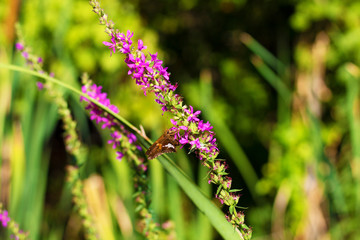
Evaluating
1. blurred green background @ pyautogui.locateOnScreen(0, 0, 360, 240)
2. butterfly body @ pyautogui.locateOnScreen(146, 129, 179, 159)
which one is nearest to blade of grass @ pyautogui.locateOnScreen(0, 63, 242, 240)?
butterfly body @ pyautogui.locateOnScreen(146, 129, 179, 159)

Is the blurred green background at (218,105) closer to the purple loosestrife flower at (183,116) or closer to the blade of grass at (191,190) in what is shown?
the blade of grass at (191,190)

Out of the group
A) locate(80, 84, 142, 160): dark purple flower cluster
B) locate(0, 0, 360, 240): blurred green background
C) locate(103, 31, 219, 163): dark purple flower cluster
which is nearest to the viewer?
locate(103, 31, 219, 163): dark purple flower cluster

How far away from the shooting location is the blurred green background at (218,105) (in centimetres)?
206

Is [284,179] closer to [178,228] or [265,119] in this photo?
[265,119]

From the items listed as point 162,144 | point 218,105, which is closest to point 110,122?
point 162,144

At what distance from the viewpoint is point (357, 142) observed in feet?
6.10

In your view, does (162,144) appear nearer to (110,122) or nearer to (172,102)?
(172,102)

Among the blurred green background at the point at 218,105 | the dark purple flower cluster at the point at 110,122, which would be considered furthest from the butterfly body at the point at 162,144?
the blurred green background at the point at 218,105

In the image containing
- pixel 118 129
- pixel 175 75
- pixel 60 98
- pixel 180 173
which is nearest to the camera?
pixel 180 173

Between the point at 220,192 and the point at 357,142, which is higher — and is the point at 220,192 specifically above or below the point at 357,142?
below

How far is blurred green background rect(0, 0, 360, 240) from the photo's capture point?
2057 mm

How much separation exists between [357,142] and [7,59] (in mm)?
1607

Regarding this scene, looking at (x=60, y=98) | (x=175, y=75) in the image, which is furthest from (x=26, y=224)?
(x=175, y=75)

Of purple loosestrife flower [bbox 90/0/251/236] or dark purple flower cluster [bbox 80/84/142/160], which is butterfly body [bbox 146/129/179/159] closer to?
purple loosestrife flower [bbox 90/0/251/236]
